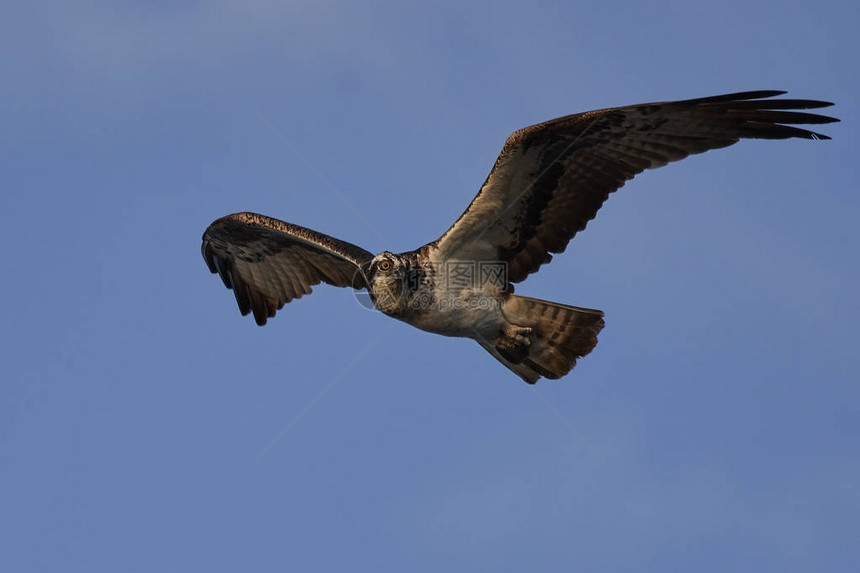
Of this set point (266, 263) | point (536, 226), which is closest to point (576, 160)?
point (536, 226)

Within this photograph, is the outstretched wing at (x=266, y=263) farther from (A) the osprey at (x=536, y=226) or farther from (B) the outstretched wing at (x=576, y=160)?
(B) the outstretched wing at (x=576, y=160)

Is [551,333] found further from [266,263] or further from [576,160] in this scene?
[266,263]

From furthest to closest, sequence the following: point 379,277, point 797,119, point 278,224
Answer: point 278,224 → point 379,277 → point 797,119

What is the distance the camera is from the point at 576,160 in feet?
35.1

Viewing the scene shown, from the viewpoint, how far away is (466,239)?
1117 centimetres

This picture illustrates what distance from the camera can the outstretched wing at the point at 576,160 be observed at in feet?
33.6

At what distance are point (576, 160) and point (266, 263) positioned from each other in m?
4.30

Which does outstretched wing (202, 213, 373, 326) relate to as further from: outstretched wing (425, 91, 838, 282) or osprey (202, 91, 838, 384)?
outstretched wing (425, 91, 838, 282)

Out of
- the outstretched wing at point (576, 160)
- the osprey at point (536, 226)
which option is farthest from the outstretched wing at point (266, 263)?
the outstretched wing at point (576, 160)

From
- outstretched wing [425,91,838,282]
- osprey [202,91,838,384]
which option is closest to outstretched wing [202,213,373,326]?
osprey [202,91,838,384]

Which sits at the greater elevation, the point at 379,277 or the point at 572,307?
the point at 572,307

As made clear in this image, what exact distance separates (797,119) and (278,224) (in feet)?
17.9

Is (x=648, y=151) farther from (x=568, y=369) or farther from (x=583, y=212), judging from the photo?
(x=568, y=369)

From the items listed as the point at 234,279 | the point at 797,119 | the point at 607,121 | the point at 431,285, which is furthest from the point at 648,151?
the point at 234,279
